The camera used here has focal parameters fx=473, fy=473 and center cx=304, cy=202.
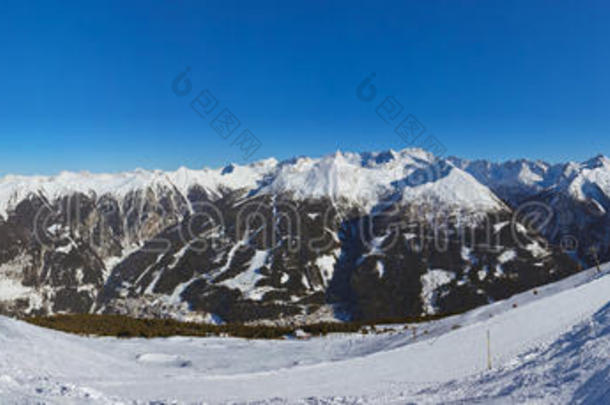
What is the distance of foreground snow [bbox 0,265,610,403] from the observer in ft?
52.6

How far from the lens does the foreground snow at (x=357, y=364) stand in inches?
631

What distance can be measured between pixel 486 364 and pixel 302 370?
8827 mm

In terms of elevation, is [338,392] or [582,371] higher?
[582,371]

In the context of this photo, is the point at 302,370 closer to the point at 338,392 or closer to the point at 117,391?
the point at 338,392

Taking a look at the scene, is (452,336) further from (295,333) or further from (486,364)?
(295,333)

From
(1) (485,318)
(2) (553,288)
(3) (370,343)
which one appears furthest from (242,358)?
(2) (553,288)

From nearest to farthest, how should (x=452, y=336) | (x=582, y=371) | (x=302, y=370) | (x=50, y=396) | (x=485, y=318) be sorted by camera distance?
(x=582, y=371)
(x=50, y=396)
(x=302, y=370)
(x=452, y=336)
(x=485, y=318)

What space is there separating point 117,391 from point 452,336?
59.7 feet

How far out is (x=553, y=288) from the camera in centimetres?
3456

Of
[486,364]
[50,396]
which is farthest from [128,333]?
[486,364]

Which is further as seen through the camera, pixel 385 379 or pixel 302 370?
pixel 302 370

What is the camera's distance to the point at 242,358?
1139 inches

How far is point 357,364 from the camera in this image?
24.5 meters

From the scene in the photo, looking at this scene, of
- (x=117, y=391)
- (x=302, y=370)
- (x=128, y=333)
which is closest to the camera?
(x=117, y=391)
